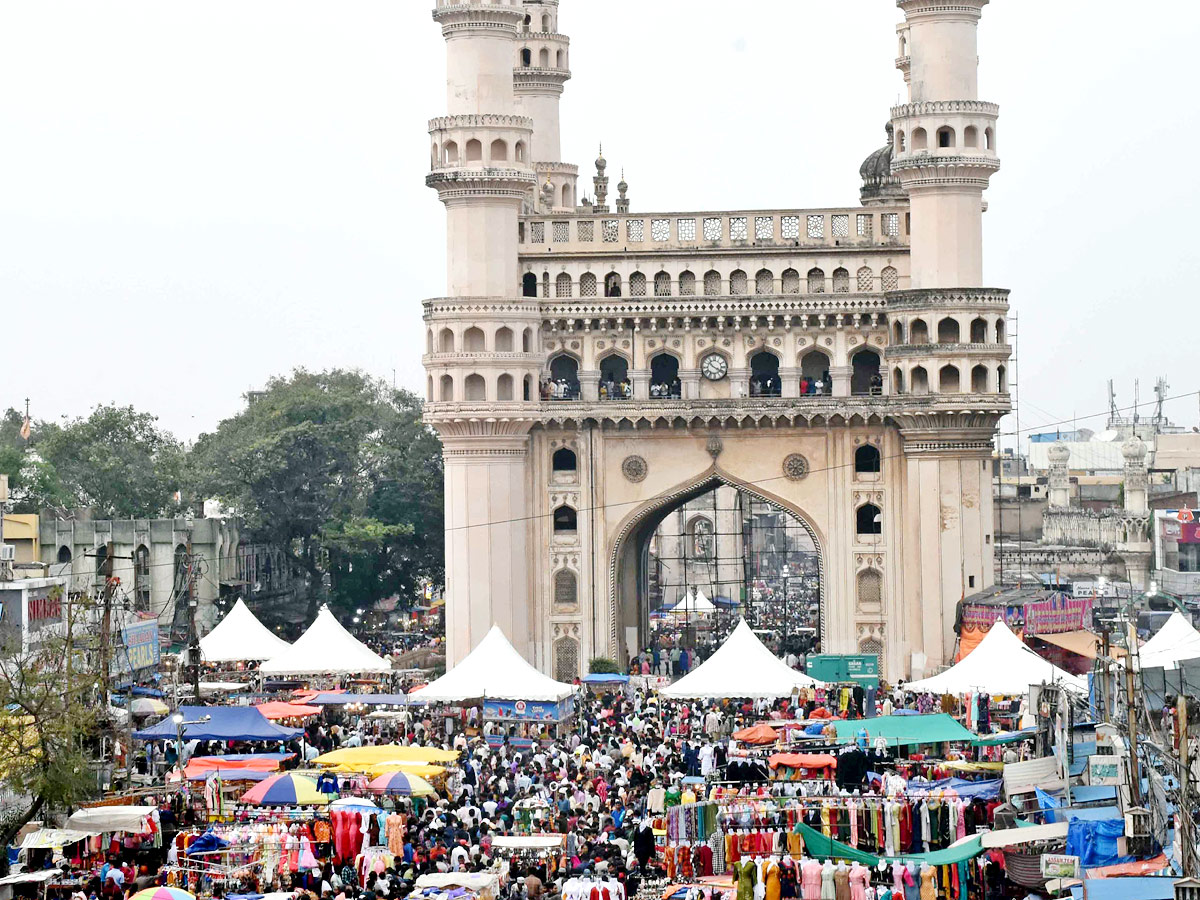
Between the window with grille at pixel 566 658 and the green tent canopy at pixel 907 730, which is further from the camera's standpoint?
the window with grille at pixel 566 658

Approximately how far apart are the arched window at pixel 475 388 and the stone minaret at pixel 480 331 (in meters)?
0.03

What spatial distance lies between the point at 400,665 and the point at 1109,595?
20538mm

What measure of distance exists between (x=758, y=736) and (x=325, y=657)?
1227cm

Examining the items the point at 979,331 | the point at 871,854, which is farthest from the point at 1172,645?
the point at 871,854

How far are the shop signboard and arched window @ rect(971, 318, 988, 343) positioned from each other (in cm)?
815

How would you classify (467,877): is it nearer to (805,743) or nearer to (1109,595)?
(805,743)

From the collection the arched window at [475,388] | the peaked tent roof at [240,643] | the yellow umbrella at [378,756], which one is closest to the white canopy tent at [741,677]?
the yellow umbrella at [378,756]

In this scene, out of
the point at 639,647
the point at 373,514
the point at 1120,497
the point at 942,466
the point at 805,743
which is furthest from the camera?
the point at 1120,497

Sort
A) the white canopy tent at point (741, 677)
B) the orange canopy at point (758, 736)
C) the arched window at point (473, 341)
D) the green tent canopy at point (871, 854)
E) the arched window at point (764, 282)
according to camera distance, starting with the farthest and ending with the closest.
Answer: the arched window at point (764, 282), the arched window at point (473, 341), the white canopy tent at point (741, 677), the orange canopy at point (758, 736), the green tent canopy at point (871, 854)

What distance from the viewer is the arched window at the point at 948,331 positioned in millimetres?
52438

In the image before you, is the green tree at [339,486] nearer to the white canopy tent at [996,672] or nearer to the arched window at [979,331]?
the arched window at [979,331]

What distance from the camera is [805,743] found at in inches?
1384

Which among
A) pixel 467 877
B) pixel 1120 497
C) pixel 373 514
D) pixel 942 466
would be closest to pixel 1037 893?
pixel 467 877

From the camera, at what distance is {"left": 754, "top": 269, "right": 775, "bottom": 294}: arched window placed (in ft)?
177
